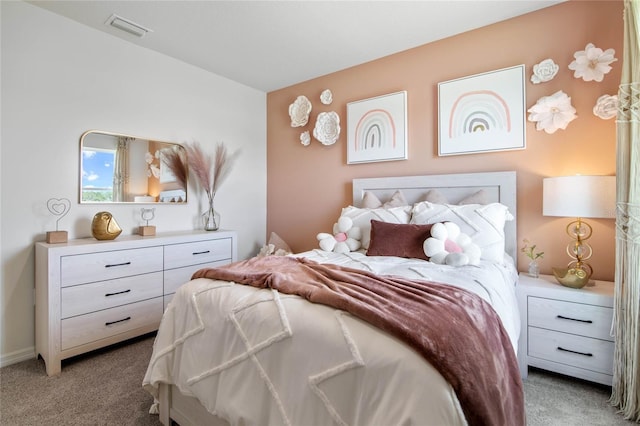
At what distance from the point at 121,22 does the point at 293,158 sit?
205 cm

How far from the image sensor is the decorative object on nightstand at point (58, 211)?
2.23 meters

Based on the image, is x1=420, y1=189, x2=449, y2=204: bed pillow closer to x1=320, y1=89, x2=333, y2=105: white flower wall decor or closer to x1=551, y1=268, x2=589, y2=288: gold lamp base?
x1=551, y1=268, x2=589, y2=288: gold lamp base

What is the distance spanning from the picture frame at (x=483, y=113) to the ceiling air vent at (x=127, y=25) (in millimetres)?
2618

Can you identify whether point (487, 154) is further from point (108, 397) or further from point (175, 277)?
point (108, 397)

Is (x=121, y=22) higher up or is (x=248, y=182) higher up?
(x=121, y=22)

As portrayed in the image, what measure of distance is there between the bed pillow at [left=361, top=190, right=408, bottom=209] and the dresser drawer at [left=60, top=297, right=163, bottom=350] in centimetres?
203

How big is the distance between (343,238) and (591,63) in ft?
7.05

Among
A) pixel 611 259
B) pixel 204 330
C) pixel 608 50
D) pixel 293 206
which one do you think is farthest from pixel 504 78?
pixel 204 330

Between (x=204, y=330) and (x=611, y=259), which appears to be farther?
(x=611, y=259)

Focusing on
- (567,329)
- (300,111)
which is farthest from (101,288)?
(567,329)

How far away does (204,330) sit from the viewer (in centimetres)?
136

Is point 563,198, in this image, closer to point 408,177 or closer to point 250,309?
point 408,177

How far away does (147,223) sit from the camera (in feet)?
9.64

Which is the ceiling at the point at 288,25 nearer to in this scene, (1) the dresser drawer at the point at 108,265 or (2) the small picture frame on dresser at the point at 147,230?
(2) the small picture frame on dresser at the point at 147,230
